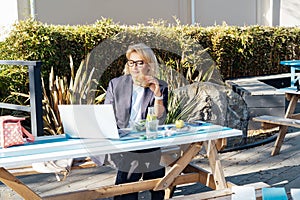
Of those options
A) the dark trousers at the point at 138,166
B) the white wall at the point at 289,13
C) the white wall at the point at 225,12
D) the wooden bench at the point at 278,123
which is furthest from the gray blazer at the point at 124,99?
the white wall at the point at 289,13

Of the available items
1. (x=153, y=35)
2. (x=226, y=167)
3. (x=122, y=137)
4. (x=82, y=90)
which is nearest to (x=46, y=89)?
(x=82, y=90)

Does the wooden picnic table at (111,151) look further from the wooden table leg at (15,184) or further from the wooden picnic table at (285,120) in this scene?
the wooden picnic table at (285,120)

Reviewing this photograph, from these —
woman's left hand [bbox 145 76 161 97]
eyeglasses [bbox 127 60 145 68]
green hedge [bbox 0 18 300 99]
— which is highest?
green hedge [bbox 0 18 300 99]

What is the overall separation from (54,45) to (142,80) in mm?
2677

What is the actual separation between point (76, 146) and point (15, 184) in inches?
16.9

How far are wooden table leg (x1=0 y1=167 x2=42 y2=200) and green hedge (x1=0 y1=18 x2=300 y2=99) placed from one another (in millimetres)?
3122

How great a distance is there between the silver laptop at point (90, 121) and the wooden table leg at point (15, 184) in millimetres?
497

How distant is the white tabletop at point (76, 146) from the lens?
2.71 metres

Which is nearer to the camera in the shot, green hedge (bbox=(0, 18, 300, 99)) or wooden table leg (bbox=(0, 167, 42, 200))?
wooden table leg (bbox=(0, 167, 42, 200))

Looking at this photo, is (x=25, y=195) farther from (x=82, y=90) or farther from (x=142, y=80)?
(x=82, y=90)

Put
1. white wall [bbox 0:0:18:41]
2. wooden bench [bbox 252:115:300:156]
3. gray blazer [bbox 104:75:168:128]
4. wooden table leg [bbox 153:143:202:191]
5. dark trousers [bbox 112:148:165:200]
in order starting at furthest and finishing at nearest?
white wall [bbox 0:0:18:41]
wooden bench [bbox 252:115:300:156]
gray blazer [bbox 104:75:168:128]
dark trousers [bbox 112:148:165:200]
wooden table leg [bbox 153:143:202:191]

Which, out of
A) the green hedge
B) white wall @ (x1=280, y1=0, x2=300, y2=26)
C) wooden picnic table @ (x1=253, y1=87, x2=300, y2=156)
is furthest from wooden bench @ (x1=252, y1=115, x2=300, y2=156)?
white wall @ (x1=280, y1=0, x2=300, y2=26)

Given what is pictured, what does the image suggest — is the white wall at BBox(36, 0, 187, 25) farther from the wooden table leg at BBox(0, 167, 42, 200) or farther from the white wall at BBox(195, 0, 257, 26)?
the wooden table leg at BBox(0, 167, 42, 200)

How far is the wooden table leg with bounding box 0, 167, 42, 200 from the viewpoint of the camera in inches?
110
